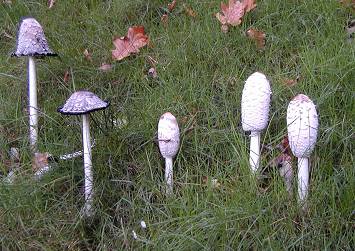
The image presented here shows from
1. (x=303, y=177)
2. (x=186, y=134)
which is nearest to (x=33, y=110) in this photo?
(x=186, y=134)

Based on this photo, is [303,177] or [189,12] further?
[189,12]

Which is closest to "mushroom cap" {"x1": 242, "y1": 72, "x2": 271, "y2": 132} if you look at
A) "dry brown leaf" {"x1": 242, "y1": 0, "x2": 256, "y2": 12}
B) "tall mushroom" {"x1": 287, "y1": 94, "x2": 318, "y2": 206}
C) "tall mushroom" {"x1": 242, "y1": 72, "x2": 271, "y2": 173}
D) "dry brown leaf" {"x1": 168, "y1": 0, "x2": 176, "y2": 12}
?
"tall mushroom" {"x1": 242, "y1": 72, "x2": 271, "y2": 173}

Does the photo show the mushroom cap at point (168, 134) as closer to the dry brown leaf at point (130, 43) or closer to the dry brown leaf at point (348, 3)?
the dry brown leaf at point (130, 43)

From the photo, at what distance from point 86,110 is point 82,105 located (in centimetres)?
3

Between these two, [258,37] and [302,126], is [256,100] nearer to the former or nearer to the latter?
[302,126]

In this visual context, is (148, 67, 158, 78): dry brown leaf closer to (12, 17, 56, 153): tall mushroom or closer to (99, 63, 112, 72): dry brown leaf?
(99, 63, 112, 72): dry brown leaf

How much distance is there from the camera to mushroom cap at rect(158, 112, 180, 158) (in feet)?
8.03

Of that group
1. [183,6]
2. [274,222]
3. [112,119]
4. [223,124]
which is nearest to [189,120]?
[223,124]

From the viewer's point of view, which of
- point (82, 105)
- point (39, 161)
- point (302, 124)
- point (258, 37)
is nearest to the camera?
point (302, 124)

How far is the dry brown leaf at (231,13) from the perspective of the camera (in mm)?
3457

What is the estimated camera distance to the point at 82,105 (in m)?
2.37

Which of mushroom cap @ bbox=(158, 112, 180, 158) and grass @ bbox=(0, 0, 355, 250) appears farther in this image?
mushroom cap @ bbox=(158, 112, 180, 158)

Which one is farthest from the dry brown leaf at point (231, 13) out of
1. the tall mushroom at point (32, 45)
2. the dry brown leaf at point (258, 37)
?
the tall mushroom at point (32, 45)

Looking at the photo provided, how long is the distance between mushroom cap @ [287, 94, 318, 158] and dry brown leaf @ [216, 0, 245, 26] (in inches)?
55.4
